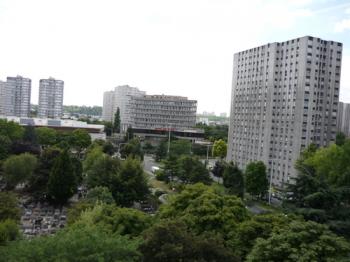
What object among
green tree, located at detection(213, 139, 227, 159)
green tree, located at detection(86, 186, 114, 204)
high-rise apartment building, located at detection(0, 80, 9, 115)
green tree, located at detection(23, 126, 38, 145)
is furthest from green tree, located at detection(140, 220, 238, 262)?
A: high-rise apartment building, located at detection(0, 80, 9, 115)

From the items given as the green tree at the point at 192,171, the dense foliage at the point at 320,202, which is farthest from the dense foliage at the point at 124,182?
the dense foliage at the point at 320,202

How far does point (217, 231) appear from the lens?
21.1 metres

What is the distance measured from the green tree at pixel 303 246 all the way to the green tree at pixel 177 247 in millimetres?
1329

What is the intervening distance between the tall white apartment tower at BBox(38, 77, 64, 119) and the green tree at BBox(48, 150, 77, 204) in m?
111

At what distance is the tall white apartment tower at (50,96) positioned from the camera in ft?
463

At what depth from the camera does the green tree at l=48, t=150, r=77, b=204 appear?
35.8 meters

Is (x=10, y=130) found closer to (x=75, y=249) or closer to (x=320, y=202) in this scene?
(x=320, y=202)

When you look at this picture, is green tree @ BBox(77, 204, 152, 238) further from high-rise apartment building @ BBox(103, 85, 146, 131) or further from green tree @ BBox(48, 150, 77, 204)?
high-rise apartment building @ BBox(103, 85, 146, 131)

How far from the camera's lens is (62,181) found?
118 feet

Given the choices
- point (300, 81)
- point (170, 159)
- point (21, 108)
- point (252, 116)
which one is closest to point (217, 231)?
point (170, 159)

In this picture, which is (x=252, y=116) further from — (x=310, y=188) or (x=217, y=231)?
(x=217, y=231)

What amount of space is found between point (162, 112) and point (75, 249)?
101948 millimetres

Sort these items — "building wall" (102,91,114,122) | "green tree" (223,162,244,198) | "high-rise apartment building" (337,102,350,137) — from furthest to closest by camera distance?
"building wall" (102,91,114,122), "high-rise apartment building" (337,102,350,137), "green tree" (223,162,244,198)

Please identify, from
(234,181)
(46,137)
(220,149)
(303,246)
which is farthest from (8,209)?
(220,149)
